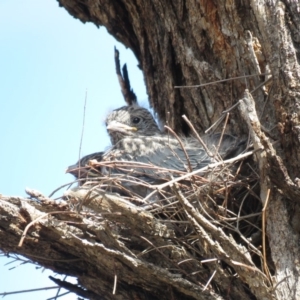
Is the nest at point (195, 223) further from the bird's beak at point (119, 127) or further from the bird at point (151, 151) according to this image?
→ the bird's beak at point (119, 127)

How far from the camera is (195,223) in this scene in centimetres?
296

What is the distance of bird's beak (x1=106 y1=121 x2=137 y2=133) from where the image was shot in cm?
450

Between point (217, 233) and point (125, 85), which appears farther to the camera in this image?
point (125, 85)

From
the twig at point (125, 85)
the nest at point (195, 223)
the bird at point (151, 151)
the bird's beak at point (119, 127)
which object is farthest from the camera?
the twig at point (125, 85)

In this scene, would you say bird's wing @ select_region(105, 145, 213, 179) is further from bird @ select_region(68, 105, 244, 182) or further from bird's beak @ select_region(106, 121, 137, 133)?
bird's beak @ select_region(106, 121, 137, 133)

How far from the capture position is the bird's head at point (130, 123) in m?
4.50

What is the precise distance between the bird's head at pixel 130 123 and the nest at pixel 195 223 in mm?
1142

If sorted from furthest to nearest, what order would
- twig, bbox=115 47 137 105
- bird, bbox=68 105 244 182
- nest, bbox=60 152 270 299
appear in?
twig, bbox=115 47 137 105, bird, bbox=68 105 244 182, nest, bbox=60 152 270 299

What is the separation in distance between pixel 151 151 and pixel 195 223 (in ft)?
3.10

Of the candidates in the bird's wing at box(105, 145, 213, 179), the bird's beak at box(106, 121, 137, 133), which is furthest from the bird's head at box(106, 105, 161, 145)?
the bird's wing at box(105, 145, 213, 179)

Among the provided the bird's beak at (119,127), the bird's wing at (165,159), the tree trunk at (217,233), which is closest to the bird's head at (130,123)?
the bird's beak at (119,127)

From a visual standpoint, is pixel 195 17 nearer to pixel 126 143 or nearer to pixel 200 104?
pixel 200 104

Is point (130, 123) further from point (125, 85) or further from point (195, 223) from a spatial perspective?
point (195, 223)

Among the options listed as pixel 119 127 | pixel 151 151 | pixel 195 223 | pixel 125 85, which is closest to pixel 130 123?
pixel 119 127
